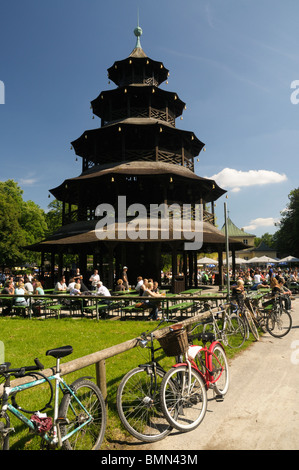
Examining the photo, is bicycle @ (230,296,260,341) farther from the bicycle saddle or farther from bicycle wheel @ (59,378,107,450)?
the bicycle saddle

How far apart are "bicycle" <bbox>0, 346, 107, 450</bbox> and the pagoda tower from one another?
16.7 metres

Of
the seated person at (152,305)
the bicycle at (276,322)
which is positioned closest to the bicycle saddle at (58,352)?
the bicycle at (276,322)

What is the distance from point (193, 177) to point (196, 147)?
909 cm

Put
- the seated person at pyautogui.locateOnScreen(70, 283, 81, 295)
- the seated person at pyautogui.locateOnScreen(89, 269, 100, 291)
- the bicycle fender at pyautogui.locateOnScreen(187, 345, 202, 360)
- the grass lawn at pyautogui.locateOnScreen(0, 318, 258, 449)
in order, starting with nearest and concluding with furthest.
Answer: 1. the grass lawn at pyautogui.locateOnScreen(0, 318, 258, 449)
2. the bicycle fender at pyautogui.locateOnScreen(187, 345, 202, 360)
3. the seated person at pyautogui.locateOnScreen(70, 283, 81, 295)
4. the seated person at pyautogui.locateOnScreen(89, 269, 100, 291)

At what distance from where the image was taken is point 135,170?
73.8ft

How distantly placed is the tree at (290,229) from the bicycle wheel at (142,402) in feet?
192

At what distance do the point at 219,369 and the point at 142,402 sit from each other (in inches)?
64.4

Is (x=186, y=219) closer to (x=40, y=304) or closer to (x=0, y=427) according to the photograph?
(x=40, y=304)

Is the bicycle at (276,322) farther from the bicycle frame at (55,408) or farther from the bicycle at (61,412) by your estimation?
the bicycle frame at (55,408)

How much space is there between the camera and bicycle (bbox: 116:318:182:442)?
380 cm

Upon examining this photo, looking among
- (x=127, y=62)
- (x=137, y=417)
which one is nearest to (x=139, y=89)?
(x=127, y=62)

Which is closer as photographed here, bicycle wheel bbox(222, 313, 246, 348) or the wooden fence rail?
the wooden fence rail

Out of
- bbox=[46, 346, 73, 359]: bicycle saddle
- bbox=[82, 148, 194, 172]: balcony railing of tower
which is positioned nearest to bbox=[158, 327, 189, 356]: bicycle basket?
bbox=[46, 346, 73, 359]: bicycle saddle
